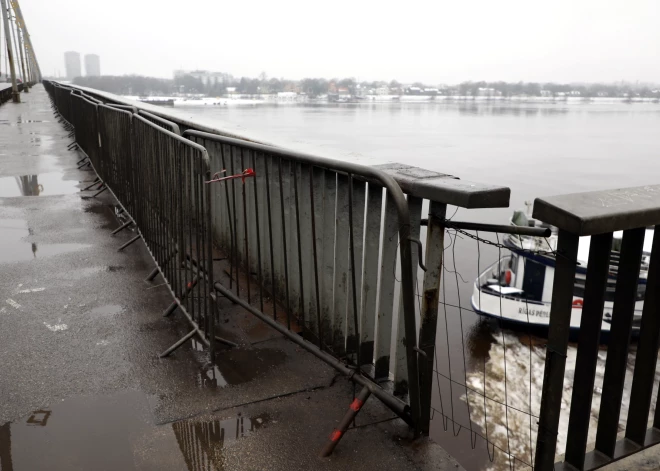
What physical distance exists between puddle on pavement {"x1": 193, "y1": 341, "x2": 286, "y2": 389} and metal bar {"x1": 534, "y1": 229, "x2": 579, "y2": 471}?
6.14 ft

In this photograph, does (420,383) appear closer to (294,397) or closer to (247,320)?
(294,397)

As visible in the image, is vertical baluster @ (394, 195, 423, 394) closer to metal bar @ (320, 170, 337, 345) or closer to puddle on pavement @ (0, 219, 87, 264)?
metal bar @ (320, 170, 337, 345)

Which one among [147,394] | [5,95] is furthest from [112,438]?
[5,95]

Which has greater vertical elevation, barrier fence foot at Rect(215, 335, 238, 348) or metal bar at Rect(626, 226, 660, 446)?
metal bar at Rect(626, 226, 660, 446)

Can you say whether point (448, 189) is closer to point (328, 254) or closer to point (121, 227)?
point (328, 254)

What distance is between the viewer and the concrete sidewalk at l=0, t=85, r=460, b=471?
110 inches

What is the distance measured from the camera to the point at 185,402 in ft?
10.7

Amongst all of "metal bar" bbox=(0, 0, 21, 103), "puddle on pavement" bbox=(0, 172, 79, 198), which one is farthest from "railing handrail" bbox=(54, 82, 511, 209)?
"metal bar" bbox=(0, 0, 21, 103)

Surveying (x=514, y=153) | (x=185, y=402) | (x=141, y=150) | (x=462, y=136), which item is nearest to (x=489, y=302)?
(x=141, y=150)

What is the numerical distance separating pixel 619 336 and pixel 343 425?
136cm

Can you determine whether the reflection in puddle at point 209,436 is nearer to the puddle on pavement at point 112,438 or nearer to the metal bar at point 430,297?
the puddle on pavement at point 112,438

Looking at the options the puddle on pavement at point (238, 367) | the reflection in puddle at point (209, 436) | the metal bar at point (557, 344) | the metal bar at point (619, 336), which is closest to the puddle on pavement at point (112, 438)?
the reflection in puddle at point (209, 436)

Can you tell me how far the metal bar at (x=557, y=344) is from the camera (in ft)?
6.66

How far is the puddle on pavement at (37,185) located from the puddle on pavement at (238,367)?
23.0ft
